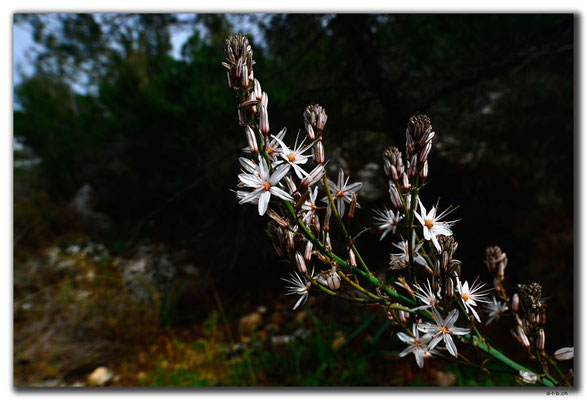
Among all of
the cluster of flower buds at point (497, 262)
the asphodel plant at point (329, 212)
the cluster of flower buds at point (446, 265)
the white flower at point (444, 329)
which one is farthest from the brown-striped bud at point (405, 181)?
the cluster of flower buds at point (497, 262)

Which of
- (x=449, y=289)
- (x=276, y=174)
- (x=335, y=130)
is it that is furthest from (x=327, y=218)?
(x=335, y=130)

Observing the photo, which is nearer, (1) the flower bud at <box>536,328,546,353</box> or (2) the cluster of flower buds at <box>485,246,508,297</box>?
(1) the flower bud at <box>536,328,546,353</box>

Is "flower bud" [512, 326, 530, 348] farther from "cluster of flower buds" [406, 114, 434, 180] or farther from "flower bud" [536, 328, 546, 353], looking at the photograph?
"cluster of flower buds" [406, 114, 434, 180]

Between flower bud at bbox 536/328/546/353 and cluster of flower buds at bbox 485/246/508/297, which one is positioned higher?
Result: cluster of flower buds at bbox 485/246/508/297

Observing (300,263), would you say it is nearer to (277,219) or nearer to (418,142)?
(277,219)

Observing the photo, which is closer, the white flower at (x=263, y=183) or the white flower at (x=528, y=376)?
the white flower at (x=263, y=183)

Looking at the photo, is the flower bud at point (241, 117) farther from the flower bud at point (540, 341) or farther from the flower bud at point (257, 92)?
the flower bud at point (540, 341)

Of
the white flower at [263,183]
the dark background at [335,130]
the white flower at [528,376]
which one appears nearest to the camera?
the white flower at [263,183]

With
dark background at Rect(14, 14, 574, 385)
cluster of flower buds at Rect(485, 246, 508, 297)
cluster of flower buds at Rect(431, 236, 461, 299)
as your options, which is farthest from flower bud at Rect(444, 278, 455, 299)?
dark background at Rect(14, 14, 574, 385)
